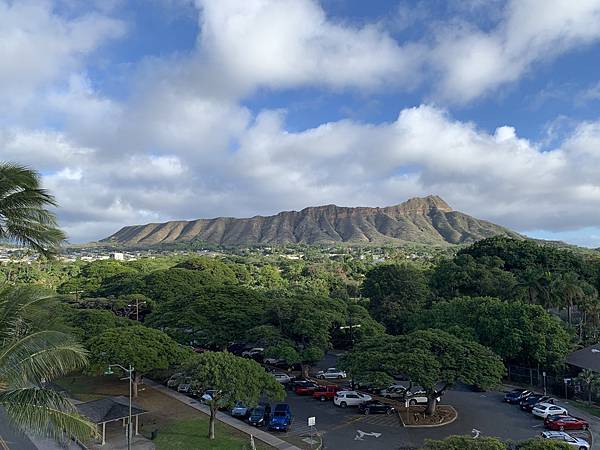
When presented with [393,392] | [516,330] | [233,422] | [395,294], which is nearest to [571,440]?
[393,392]

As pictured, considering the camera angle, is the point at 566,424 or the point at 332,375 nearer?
the point at 566,424

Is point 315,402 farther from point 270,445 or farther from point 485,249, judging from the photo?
point 485,249

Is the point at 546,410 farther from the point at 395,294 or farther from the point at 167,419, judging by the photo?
the point at 395,294

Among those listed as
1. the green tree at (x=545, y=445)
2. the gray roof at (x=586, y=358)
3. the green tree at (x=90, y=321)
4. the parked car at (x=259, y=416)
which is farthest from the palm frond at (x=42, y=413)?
the gray roof at (x=586, y=358)

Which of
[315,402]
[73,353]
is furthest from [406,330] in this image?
[73,353]

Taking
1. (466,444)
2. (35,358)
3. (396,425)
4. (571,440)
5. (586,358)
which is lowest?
(396,425)

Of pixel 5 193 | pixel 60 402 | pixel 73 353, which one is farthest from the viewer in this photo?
pixel 5 193
